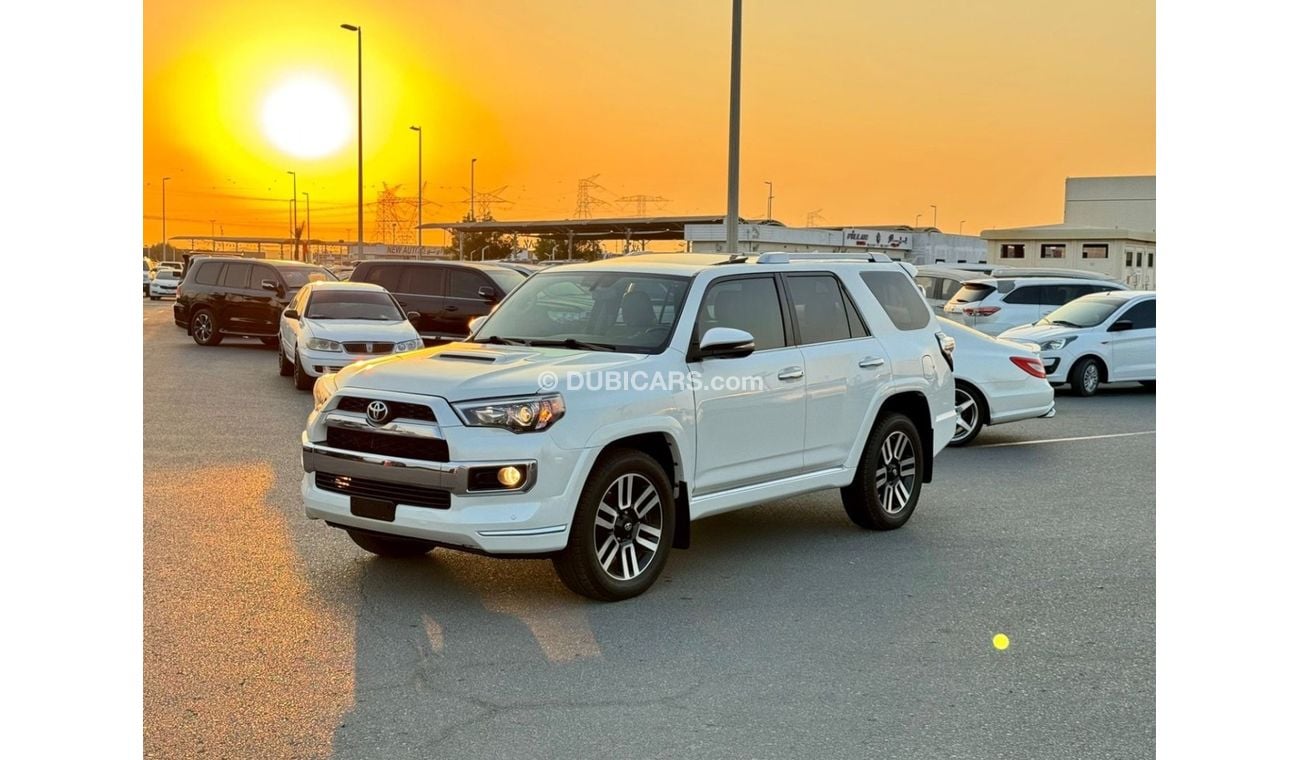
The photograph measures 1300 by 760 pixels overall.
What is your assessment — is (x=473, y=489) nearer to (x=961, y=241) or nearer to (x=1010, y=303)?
(x=1010, y=303)

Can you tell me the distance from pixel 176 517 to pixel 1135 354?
14.4 metres

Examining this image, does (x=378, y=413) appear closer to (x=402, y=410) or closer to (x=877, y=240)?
(x=402, y=410)

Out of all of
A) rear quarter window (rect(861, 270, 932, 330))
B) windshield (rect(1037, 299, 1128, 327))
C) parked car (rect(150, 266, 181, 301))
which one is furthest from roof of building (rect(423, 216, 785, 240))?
rear quarter window (rect(861, 270, 932, 330))

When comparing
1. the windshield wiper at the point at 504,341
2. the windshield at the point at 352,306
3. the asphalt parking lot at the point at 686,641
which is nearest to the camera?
the asphalt parking lot at the point at 686,641

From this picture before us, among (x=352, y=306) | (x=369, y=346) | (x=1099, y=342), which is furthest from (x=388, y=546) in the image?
(x=1099, y=342)

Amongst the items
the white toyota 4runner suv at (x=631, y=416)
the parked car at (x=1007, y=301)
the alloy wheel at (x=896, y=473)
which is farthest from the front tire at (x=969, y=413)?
the parked car at (x=1007, y=301)

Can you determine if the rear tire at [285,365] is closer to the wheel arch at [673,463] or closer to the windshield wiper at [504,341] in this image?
the windshield wiper at [504,341]

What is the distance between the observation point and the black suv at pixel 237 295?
24203 mm

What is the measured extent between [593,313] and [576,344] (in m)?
0.35

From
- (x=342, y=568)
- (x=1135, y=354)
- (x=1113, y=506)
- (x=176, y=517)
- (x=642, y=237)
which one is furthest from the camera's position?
(x=642, y=237)

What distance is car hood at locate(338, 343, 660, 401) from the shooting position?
6.07 meters

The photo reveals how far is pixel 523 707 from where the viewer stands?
4.88 metres

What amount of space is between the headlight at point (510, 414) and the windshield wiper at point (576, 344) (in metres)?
0.89
